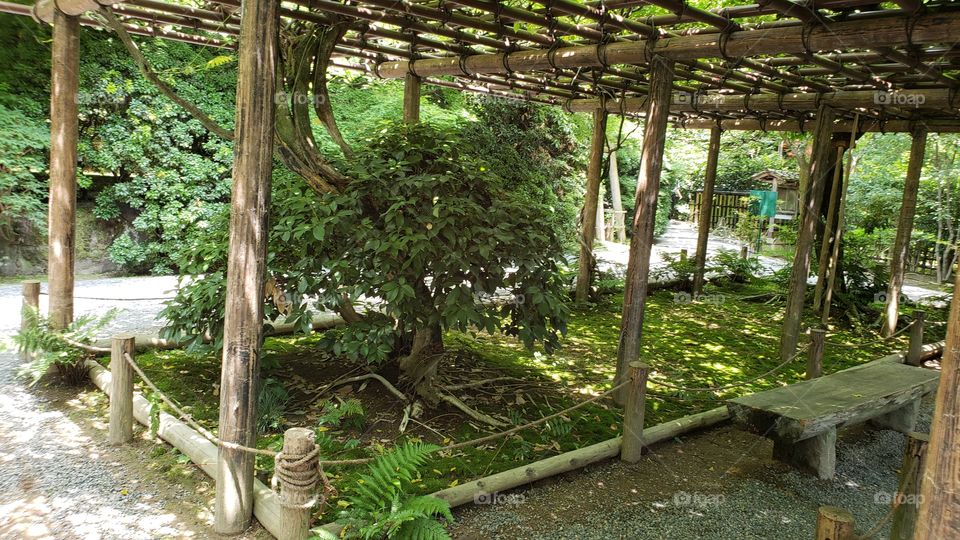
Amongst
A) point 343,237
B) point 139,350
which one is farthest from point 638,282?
point 139,350

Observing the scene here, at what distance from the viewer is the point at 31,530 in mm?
3443

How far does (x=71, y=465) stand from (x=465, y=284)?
299cm

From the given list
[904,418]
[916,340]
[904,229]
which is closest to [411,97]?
[904,418]

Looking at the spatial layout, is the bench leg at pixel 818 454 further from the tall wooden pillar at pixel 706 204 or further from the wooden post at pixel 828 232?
the tall wooden pillar at pixel 706 204

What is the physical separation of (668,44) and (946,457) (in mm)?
4143

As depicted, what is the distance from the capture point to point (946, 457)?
2145 millimetres

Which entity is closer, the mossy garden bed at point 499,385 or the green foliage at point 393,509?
the green foliage at point 393,509

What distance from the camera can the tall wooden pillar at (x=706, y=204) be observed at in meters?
10.8

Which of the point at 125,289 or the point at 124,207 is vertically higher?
the point at 124,207

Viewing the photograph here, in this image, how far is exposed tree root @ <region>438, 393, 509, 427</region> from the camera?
520cm

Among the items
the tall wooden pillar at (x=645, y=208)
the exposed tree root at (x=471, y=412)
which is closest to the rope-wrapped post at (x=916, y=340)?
the tall wooden pillar at (x=645, y=208)

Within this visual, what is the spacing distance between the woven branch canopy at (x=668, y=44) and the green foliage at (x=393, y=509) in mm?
3582

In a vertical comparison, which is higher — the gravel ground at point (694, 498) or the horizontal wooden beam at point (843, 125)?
the horizontal wooden beam at point (843, 125)

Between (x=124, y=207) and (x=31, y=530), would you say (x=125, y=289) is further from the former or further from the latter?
(x=31, y=530)
